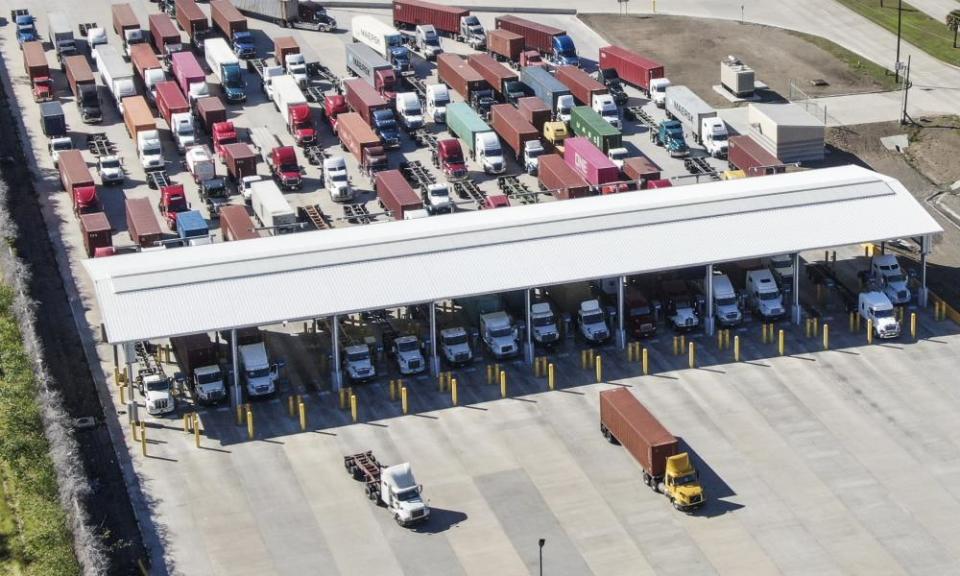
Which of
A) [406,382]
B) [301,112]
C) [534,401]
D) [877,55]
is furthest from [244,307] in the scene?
[877,55]

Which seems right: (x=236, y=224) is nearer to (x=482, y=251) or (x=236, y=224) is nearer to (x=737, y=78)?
(x=482, y=251)

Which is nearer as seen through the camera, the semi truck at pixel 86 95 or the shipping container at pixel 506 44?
the semi truck at pixel 86 95

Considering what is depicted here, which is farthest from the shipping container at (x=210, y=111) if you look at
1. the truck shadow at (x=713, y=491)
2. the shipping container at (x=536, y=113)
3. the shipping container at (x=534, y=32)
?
the truck shadow at (x=713, y=491)

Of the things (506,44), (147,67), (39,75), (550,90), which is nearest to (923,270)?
(550,90)

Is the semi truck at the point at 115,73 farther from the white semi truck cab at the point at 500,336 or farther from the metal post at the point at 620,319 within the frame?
the metal post at the point at 620,319

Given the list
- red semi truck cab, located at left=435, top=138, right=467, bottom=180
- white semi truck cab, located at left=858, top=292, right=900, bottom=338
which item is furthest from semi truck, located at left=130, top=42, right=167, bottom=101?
white semi truck cab, located at left=858, top=292, right=900, bottom=338

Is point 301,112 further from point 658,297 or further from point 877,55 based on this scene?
point 877,55
